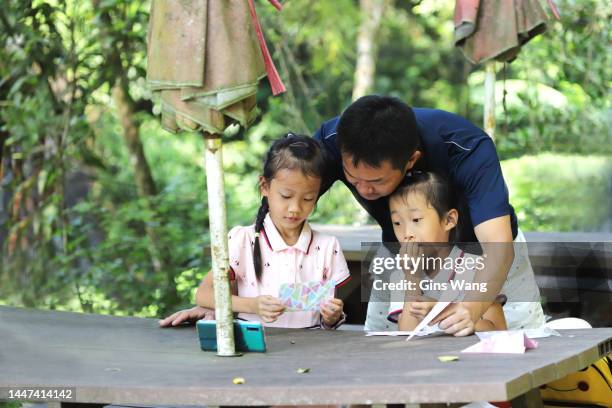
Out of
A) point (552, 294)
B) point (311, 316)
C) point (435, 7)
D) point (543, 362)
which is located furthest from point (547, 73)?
point (543, 362)

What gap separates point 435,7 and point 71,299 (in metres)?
3.90

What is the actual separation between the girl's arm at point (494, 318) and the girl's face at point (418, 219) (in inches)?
11.1

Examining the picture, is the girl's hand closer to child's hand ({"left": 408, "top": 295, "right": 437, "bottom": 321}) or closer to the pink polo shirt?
child's hand ({"left": 408, "top": 295, "right": 437, "bottom": 321})

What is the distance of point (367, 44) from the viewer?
1002cm

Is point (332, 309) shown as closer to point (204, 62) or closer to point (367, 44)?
point (204, 62)

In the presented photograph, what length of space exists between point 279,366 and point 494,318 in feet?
3.07

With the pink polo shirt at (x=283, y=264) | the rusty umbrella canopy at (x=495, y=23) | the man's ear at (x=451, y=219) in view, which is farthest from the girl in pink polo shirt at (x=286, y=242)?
the rusty umbrella canopy at (x=495, y=23)

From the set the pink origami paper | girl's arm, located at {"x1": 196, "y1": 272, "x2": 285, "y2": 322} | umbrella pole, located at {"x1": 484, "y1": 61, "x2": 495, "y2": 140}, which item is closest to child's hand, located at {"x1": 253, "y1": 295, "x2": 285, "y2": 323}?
girl's arm, located at {"x1": 196, "y1": 272, "x2": 285, "y2": 322}

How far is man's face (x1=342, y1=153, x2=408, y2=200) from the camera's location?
2922mm

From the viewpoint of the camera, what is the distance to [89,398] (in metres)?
2.23

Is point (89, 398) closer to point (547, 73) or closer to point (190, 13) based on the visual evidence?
point (190, 13)

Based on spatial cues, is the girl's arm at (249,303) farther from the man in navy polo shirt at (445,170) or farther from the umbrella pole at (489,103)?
the umbrella pole at (489,103)

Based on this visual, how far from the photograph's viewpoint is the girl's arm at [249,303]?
9.39 ft

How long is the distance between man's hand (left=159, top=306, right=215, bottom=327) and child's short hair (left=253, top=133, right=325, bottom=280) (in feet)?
0.88
